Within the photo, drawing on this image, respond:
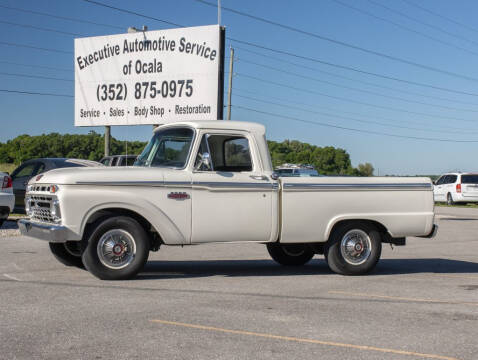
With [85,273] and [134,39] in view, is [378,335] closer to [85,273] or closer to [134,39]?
[85,273]

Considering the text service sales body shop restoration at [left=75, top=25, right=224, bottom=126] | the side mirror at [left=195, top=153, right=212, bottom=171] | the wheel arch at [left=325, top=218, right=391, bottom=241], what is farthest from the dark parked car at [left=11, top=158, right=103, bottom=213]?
the wheel arch at [left=325, top=218, right=391, bottom=241]

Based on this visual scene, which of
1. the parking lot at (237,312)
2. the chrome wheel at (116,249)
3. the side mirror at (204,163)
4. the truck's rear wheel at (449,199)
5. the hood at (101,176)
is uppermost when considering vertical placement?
the side mirror at (204,163)

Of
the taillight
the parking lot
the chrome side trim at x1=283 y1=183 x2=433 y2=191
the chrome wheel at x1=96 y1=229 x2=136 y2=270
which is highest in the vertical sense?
the chrome side trim at x1=283 y1=183 x2=433 y2=191

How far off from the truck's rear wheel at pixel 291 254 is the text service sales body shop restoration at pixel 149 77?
57.4 feet

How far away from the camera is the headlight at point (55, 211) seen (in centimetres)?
868

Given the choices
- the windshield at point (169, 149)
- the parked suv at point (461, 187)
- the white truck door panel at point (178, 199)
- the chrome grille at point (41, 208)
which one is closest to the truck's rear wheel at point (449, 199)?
the parked suv at point (461, 187)

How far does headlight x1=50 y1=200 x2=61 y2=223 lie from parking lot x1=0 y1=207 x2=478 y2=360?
0.81 metres

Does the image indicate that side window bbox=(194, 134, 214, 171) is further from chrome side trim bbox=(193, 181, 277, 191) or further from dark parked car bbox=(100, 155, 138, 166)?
dark parked car bbox=(100, 155, 138, 166)

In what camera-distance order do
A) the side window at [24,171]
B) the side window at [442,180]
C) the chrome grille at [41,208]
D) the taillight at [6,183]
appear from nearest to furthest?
the chrome grille at [41,208] → the taillight at [6,183] → the side window at [24,171] → the side window at [442,180]

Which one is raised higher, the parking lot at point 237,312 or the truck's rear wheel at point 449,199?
the parking lot at point 237,312

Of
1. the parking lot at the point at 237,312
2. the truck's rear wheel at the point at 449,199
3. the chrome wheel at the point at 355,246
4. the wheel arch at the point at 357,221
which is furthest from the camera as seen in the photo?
the truck's rear wheel at the point at 449,199

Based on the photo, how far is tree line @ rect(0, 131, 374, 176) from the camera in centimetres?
8534

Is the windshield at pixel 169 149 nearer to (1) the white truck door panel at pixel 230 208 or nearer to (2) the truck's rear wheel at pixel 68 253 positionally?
(1) the white truck door panel at pixel 230 208

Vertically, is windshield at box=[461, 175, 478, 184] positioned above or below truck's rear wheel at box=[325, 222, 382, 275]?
above
